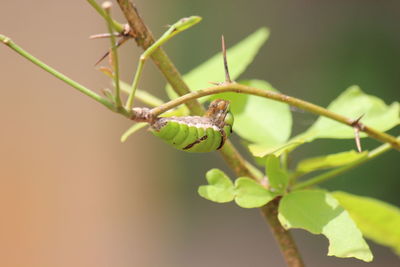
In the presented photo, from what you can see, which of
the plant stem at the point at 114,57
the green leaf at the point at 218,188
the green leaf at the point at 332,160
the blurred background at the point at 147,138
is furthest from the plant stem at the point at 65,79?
the blurred background at the point at 147,138

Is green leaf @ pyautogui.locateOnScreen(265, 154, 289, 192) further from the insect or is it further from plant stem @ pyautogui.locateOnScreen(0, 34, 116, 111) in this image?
plant stem @ pyautogui.locateOnScreen(0, 34, 116, 111)

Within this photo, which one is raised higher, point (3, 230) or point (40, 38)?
point (40, 38)

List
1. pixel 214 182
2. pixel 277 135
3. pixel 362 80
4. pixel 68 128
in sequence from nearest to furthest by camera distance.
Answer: pixel 214 182 < pixel 277 135 < pixel 362 80 < pixel 68 128

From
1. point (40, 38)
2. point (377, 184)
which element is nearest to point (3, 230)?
point (40, 38)

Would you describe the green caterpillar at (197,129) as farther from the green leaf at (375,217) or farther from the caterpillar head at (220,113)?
the green leaf at (375,217)

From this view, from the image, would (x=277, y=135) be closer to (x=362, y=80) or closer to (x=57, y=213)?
(x=362, y=80)

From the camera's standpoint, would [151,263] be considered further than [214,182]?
Yes
